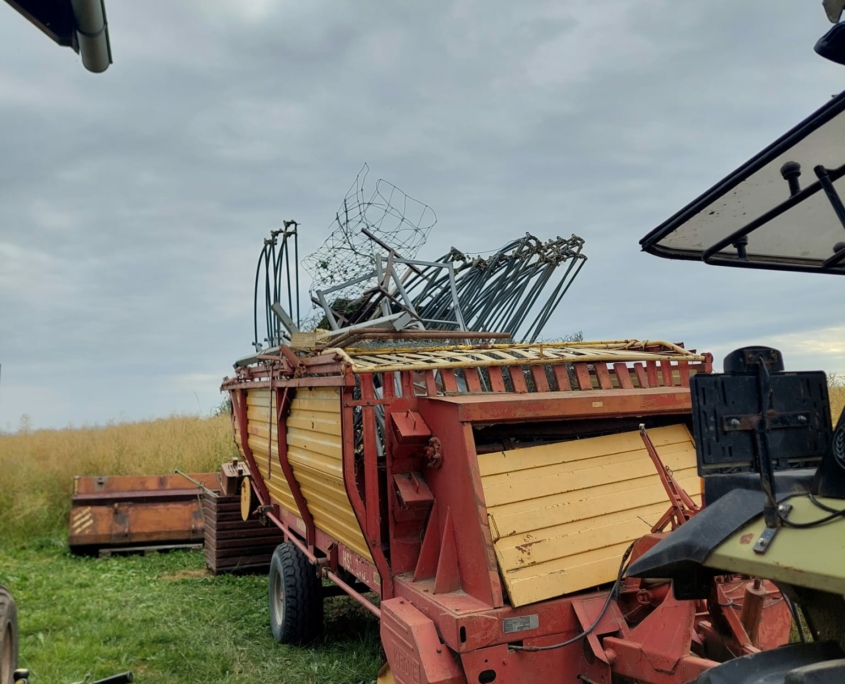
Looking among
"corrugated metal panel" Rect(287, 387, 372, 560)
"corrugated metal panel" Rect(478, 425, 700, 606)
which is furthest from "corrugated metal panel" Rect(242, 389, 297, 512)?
"corrugated metal panel" Rect(478, 425, 700, 606)

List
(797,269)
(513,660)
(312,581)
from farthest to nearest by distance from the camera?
(312,581) < (513,660) < (797,269)

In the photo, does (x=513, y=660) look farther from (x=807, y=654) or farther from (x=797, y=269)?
(x=797, y=269)

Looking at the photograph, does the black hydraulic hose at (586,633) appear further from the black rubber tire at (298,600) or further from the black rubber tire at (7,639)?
the black rubber tire at (7,639)

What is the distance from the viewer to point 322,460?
437 centimetres

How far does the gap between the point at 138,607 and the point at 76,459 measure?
20.3 feet

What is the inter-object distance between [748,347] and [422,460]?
7.16 ft

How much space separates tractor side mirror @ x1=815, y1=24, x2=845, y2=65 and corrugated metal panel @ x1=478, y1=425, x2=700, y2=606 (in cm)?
227

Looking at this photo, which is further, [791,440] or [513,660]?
[513,660]

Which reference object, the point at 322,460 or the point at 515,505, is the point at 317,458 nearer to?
the point at 322,460

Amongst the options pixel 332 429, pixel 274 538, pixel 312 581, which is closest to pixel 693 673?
pixel 332 429

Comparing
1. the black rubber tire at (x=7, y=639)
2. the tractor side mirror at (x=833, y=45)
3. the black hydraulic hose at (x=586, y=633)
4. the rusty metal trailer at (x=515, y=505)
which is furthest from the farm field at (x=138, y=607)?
the tractor side mirror at (x=833, y=45)

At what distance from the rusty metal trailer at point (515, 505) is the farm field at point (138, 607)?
1022 mm

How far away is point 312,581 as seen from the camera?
18.5 feet

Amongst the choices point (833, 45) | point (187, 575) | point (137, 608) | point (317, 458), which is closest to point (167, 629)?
point (137, 608)
